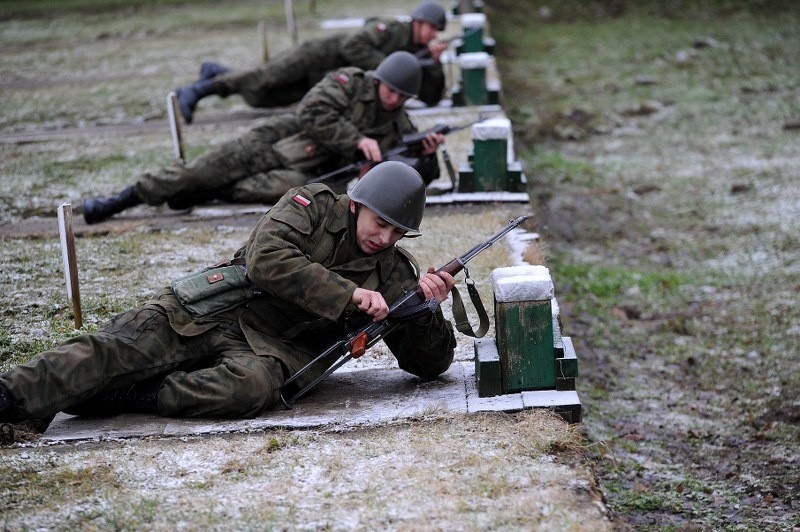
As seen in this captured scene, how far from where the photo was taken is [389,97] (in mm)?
8008

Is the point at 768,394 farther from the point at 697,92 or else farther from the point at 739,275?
the point at 697,92

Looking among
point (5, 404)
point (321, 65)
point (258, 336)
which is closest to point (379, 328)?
point (258, 336)

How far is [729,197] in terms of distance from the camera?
10734 millimetres

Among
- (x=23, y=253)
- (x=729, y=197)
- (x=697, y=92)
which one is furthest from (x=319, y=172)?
(x=697, y=92)

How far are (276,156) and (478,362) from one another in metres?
3.94

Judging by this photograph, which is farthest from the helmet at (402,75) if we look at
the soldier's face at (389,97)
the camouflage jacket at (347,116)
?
the camouflage jacket at (347,116)

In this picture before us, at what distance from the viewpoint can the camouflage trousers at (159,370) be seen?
14.6 ft

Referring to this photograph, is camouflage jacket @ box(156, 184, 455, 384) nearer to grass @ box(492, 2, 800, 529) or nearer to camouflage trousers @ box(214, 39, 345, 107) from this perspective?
grass @ box(492, 2, 800, 529)

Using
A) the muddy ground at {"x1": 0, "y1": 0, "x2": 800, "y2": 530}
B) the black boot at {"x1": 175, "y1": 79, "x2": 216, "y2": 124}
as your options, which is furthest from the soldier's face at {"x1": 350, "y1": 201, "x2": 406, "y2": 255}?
the black boot at {"x1": 175, "y1": 79, "x2": 216, "y2": 124}

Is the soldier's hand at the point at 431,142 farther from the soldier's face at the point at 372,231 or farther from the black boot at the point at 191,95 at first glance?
the black boot at the point at 191,95

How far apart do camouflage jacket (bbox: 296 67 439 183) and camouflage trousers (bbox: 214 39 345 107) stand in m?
2.86

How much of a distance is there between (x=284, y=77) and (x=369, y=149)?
351cm

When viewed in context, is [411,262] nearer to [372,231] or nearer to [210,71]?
[372,231]

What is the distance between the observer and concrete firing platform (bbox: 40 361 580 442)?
15.1 feet
